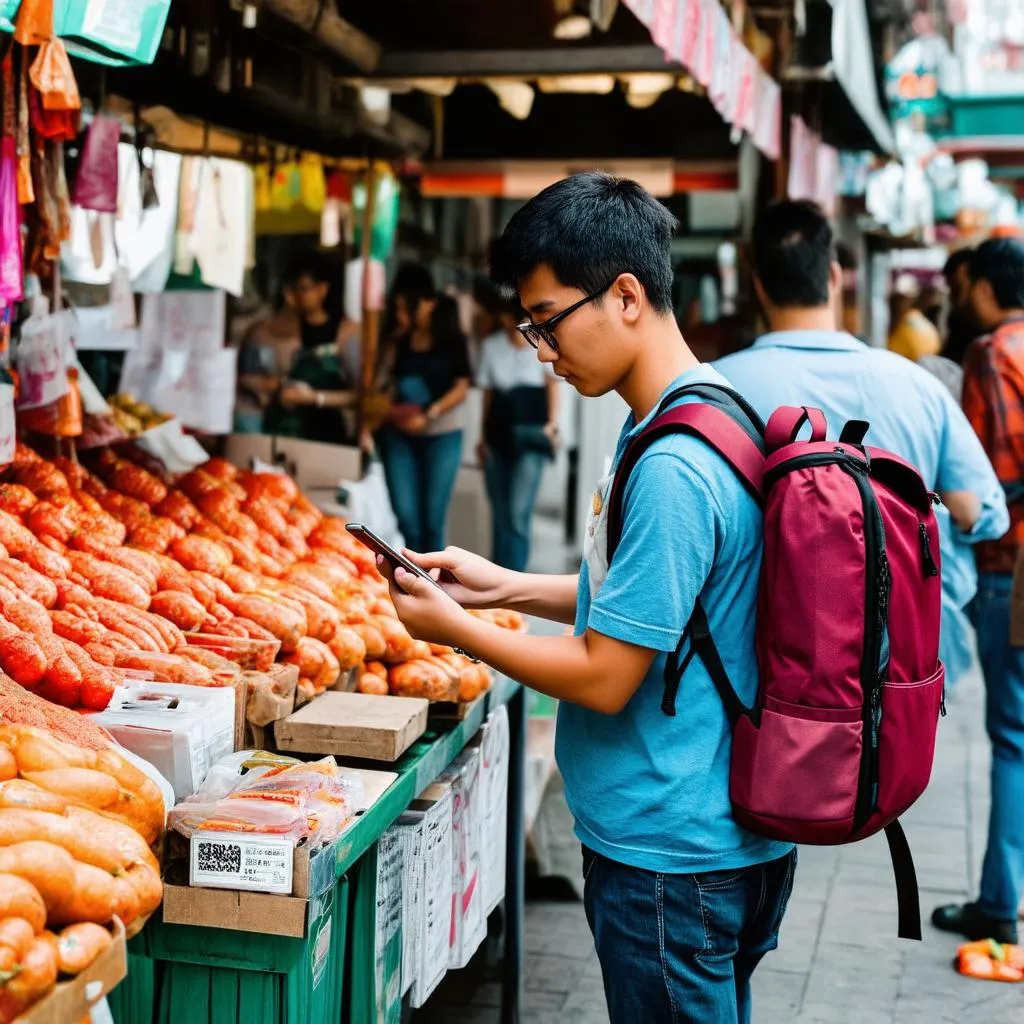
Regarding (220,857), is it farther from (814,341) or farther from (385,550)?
(814,341)

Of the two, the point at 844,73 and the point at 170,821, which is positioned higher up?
the point at 844,73

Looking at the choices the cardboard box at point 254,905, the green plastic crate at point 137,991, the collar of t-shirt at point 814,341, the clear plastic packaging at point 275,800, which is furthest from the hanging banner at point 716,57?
the green plastic crate at point 137,991

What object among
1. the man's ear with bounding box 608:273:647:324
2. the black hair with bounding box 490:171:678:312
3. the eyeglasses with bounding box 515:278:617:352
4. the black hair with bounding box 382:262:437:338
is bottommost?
the eyeglasses with bounding box 515:278:617:352

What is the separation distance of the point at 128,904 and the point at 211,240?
4188mm

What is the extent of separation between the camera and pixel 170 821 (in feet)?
8.04

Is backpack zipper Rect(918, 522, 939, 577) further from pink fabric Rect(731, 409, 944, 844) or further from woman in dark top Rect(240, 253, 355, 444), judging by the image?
woman in dark top Rect(240, 253, 355, 444)

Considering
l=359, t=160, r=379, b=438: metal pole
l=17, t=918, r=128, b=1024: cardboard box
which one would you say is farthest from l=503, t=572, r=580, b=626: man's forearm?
l=359, t=160, r=379, b=438: metal pole

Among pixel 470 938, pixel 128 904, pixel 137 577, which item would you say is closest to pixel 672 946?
pixel 128 904

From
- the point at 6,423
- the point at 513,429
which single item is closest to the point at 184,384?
the point at 6,423

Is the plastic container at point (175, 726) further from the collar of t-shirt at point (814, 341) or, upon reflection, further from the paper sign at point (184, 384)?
the paper sign at point (184, 384)

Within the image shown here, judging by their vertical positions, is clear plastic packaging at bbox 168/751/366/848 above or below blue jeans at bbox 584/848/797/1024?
above

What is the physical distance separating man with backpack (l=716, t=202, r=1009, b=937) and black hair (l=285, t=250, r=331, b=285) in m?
4.51

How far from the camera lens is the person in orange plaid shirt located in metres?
4.73

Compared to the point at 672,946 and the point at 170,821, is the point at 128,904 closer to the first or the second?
the point at 170,821
